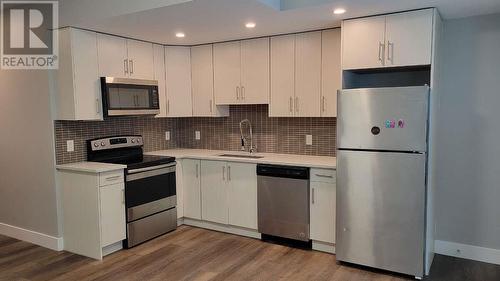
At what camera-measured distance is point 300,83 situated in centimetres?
392

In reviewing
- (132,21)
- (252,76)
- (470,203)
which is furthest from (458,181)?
(132,21)

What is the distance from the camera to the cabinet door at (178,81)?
4.58 meters

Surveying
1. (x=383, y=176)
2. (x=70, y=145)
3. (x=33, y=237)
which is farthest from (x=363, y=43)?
(x=33, y=237)

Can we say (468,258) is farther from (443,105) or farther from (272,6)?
(272,6)

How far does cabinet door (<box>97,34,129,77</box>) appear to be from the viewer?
3.80 metres

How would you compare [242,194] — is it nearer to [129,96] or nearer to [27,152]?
[129,96]

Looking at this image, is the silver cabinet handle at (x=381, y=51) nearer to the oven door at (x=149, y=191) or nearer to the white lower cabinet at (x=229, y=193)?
the white lower cabinet at (x=229, y=193)

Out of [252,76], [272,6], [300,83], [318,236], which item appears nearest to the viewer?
[272,6]

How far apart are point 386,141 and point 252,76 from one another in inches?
72.1

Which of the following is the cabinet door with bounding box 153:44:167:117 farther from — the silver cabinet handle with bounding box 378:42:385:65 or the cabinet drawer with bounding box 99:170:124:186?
the silver cabinet handle with bounding box 378:42:385:65

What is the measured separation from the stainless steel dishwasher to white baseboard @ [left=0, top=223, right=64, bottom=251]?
84.7 inches

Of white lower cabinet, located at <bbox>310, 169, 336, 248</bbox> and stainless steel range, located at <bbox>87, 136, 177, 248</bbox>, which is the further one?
stainless steel range, located at <bbox>87, 136, 177, 248</bbox>

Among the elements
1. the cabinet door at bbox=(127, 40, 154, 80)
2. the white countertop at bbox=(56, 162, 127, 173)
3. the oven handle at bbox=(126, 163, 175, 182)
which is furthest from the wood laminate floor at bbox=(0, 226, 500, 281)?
the cabinet door at bbox=(127, 40, 154, 80)

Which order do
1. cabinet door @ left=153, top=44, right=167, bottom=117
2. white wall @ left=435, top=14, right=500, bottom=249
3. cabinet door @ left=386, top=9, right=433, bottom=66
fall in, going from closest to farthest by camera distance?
cabinet door @ left=386, top=9, right=433, bottom=66 → white wall @ left=435, top=14, right=500, bottom=249 → cabinet door @ left=153, top=44, right=167, bottom=117
